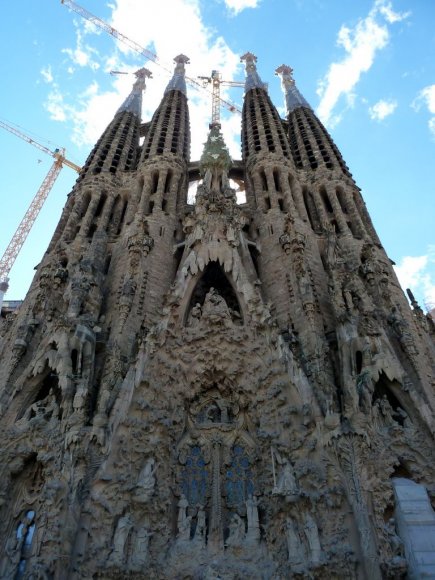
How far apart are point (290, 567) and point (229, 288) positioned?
27.2 ft

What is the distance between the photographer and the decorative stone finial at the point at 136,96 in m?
27.4

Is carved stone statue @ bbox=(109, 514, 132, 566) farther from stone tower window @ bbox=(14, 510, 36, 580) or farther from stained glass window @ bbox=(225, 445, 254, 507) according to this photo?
stained glass window @ bbox=(225, 445, 254, 507)

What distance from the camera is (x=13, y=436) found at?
417 inches

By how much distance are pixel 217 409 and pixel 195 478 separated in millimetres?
1905

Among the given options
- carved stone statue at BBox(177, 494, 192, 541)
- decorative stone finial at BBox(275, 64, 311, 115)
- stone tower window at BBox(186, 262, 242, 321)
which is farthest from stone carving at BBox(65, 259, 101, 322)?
decorative stone finial at BBox(275, 64, 311, 115)

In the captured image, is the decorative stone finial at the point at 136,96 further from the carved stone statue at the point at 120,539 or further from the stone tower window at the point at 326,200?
the carved stone statue at the point at 120,539

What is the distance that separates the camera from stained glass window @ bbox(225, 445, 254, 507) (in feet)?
36.3

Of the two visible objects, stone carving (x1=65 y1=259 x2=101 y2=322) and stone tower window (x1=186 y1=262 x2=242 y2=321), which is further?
stone tower window (x1=186 y1=262 x2=242 y2=321)

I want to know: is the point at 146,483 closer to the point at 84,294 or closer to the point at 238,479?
the point at 238,479

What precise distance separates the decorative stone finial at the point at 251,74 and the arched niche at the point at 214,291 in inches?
724

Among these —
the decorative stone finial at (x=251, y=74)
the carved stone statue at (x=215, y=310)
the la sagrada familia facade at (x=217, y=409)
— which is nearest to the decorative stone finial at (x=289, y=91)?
the decorative stone finial at (x=251, y=74)

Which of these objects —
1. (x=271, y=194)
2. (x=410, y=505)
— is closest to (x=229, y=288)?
(x=271, y=194)

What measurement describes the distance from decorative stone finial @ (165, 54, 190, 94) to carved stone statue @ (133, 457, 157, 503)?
24.6m

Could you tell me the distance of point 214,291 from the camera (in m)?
13.9
